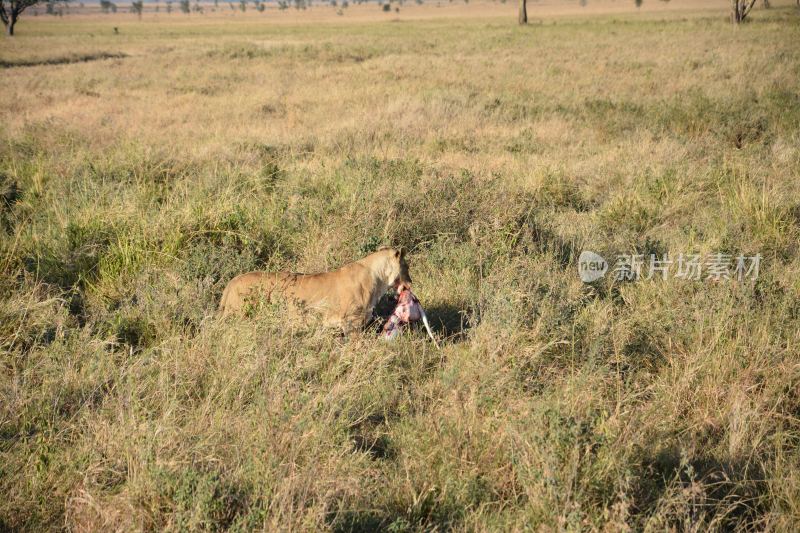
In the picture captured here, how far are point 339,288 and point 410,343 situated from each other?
0.76 m

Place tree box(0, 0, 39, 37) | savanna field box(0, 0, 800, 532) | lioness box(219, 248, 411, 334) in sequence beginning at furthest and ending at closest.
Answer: tree box(0, 0, 39, 37) < lioness box(219, 248, 411, 334) < savanna field box(0, 0, 800, 532)

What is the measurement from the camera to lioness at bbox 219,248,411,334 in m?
4.86

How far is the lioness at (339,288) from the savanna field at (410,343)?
0.69 ft

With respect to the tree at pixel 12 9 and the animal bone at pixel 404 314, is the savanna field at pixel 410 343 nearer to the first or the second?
the animal bone at pixel 404 314

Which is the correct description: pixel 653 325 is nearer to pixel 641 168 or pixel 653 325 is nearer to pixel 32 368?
pixel 32 368

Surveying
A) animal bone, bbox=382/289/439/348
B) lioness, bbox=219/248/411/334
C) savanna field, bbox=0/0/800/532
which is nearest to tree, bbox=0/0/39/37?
savanna field, bbox=0/0/800/532

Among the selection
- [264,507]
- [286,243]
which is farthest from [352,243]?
[264,507]

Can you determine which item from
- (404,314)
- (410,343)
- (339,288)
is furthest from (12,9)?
(410,343)

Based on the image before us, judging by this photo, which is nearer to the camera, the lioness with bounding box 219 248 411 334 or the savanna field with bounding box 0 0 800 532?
the savanna field with bounding box 0 0 800 532

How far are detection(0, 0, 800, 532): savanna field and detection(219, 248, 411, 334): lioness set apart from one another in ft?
0.69

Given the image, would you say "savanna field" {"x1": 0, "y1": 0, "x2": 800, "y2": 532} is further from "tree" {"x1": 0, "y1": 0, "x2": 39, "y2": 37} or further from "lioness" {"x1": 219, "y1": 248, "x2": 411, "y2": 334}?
"tree" {"x1": 0, "y1": 0, "x2": 39, "y2": 37}

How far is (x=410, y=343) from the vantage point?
4.80 meters

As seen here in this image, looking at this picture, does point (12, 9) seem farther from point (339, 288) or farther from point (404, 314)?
point (404, 314)

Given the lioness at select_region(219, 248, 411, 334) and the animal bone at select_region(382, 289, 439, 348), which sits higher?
the lioness at select_region(219, 248, 411, 334)
